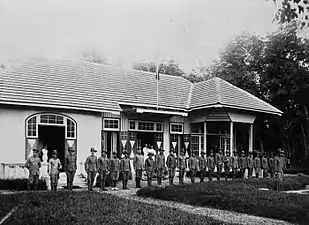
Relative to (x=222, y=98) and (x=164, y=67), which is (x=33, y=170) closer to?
(x=222, y=98)

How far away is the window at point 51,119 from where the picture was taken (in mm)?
15406

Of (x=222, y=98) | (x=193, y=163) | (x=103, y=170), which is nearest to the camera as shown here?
(x=103, y=170)

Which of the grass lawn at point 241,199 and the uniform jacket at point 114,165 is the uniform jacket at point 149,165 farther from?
the grass lawn at point 241,199

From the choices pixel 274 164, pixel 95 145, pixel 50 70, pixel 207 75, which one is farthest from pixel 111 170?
pixel 207 75

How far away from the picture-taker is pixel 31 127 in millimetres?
15109

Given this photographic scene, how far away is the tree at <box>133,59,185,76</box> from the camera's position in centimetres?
2902

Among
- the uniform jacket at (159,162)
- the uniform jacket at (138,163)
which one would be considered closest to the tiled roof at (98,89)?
the uniform jacket at (138,163)

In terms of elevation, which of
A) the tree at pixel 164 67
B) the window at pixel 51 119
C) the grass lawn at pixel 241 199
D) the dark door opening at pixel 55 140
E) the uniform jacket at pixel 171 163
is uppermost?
the tree at pixel 164 67

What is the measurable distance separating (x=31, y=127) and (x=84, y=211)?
7957 mm

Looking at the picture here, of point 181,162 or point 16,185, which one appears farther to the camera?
point 181,162

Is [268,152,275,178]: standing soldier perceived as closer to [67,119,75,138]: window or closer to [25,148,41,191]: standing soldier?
[67,119,75,138]: window

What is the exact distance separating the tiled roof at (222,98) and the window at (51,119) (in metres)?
6.33

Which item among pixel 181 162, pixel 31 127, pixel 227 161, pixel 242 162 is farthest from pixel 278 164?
pixel 31 127

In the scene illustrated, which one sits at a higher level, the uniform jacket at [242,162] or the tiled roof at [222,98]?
the tiled roof at [222,98]
